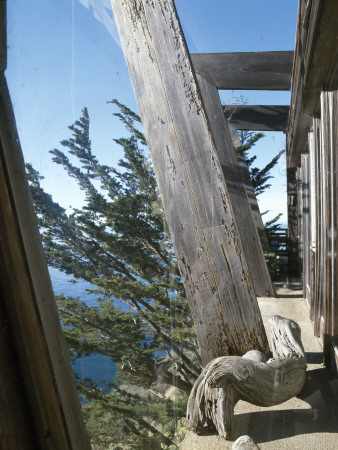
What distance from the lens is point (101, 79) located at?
2.44 feet

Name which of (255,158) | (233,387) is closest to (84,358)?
(233,387)

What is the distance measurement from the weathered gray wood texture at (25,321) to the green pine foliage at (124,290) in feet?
0.15

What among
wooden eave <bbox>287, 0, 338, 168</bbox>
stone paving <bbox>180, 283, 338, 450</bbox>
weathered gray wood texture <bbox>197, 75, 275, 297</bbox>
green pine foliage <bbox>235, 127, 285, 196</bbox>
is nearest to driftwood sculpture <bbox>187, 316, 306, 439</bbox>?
stone paving <bbox>180, 283, 338, 450</bbox>

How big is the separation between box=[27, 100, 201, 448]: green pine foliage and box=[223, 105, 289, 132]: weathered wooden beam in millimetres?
3083

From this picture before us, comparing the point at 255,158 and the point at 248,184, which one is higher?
the point at 255,158

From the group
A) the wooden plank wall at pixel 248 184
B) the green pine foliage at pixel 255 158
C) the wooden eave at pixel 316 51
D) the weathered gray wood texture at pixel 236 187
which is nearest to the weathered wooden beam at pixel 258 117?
the wooden plank wall at pixel 248 184

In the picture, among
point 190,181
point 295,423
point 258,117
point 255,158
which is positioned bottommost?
point 295,423

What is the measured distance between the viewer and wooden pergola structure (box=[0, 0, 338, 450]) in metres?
0.46

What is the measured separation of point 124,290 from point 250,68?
2705mm

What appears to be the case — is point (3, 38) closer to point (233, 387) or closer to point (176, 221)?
point (176, 221)

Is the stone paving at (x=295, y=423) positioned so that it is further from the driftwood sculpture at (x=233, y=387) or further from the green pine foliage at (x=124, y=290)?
the green pine foliage at (x=124, y=290)

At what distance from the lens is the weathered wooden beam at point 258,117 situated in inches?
178

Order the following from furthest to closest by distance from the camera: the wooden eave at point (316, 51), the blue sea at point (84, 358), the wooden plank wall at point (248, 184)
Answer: the wooden plank wall at point (248, 184) < the wooden eave at point (316, 51) < the blue sea at point (84, 358)

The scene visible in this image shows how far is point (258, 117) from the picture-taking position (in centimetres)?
457
